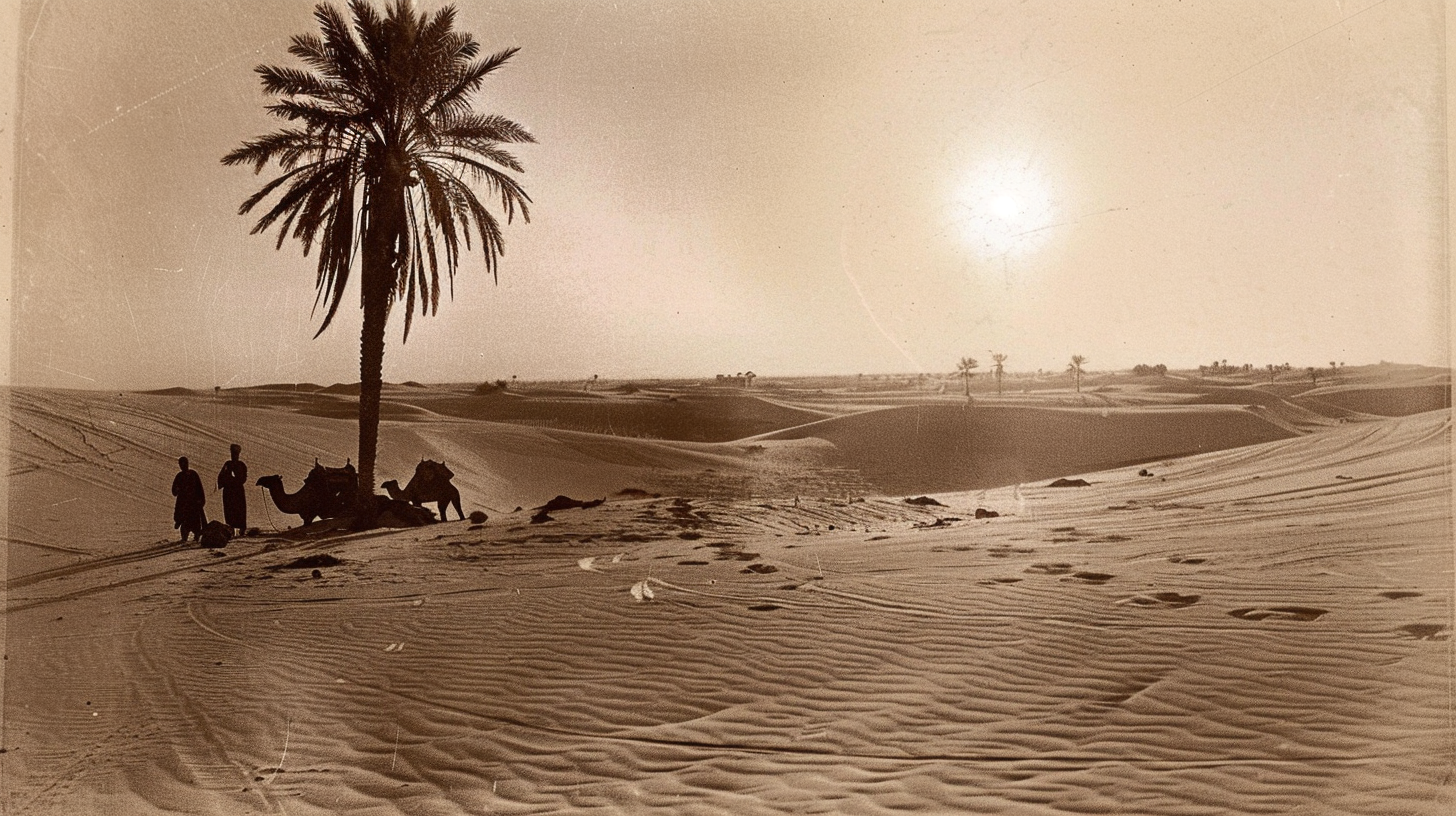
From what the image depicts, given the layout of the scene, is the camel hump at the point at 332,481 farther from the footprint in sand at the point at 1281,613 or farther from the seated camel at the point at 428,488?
the footprint in sand at the point at 1281,613

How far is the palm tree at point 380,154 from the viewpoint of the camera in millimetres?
13250

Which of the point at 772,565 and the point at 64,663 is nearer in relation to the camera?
the point at 64,663

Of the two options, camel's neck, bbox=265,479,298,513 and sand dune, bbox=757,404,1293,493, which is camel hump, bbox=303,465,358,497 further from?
sand dune, bbox=757,404,1293,493

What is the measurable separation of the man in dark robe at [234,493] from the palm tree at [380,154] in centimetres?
168

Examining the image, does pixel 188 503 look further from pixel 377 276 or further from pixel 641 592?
pixel 641 592

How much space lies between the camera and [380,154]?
14016mm

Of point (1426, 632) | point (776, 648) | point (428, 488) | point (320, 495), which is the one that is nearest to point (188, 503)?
point (320, 495)

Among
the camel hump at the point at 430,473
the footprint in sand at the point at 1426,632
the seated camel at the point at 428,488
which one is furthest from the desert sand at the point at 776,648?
the camel hump at the point at 430,473

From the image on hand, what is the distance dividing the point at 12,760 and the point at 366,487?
8462mm

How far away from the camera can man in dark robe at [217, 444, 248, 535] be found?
13789 millimetres

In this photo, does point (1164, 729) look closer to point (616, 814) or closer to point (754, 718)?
point (754, 718)

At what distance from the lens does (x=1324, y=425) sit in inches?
633

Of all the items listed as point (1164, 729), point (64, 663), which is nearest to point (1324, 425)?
point (1164, 729)

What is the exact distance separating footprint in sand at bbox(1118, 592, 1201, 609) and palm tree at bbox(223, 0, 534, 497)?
9.33 metres
